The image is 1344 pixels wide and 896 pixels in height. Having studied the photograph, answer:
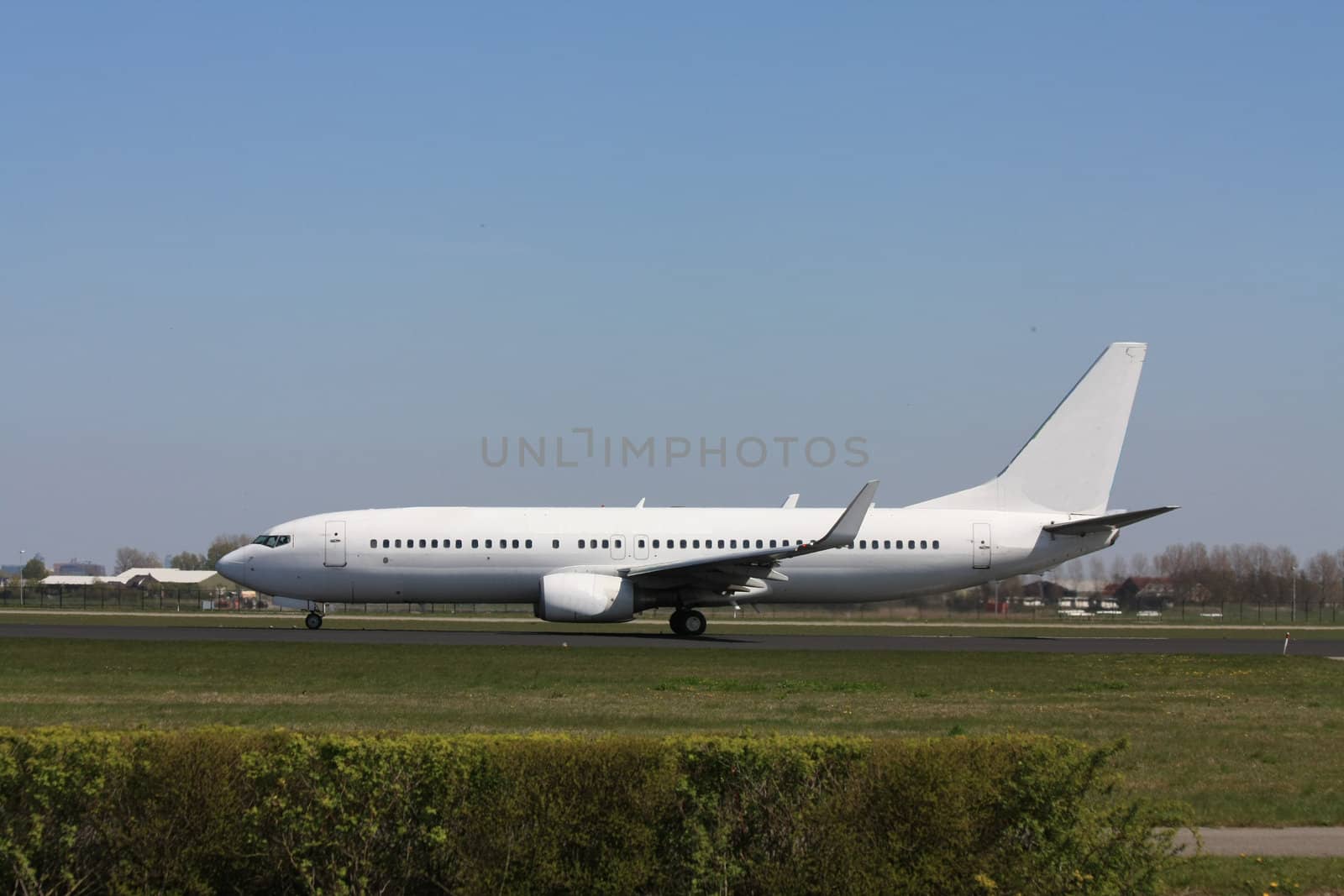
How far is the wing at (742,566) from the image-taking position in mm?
38906

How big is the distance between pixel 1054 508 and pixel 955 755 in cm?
3682

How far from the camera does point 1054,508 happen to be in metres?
44.4

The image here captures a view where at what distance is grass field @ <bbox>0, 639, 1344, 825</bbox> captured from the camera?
650 inches

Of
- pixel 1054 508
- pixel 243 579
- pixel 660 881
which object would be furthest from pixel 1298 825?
pixel 243 579

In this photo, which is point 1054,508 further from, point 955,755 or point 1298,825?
point 955,755

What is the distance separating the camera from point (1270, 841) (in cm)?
1165

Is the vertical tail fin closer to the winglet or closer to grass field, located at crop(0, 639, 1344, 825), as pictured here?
the winglet

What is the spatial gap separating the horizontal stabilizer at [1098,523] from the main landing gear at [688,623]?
37.1ft

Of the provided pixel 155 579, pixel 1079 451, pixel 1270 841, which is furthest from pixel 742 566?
pixel 155 579

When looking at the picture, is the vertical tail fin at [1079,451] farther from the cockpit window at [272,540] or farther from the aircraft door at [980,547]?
the cockpit window at [272,540]

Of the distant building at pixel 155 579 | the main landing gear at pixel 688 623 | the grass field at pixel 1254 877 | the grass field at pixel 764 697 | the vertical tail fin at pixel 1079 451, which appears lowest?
the grass field at pixel 1254 877

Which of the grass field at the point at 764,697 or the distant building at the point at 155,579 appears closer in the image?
the grass field at the point at 764,697

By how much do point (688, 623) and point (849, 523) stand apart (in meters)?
6.15

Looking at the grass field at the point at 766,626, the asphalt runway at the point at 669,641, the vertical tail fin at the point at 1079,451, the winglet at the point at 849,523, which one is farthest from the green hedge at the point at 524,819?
the vertical tail fin at the point at 1079,451
